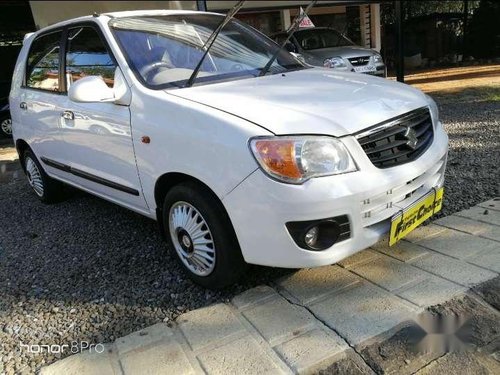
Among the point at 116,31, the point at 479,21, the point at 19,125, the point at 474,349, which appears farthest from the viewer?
the point at 479,21

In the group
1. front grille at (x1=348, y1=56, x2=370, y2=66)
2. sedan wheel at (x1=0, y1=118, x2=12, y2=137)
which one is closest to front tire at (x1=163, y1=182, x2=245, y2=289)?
front grille at (x1=348, y1=56, x2=370, y2=66)

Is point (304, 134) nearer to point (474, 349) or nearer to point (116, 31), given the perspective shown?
point (474, 349)

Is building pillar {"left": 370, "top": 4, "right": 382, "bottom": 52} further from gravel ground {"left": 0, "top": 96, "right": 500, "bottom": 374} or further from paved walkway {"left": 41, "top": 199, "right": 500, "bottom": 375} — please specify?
paved walkway {"left": 41, "top": 199, "right": 500, "bottom": 375}

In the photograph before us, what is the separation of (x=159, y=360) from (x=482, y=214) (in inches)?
104

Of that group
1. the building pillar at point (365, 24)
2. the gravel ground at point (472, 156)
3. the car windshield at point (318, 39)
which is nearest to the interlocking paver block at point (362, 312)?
the gravel ground at point (472, 156)

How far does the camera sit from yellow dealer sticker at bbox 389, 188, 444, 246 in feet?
8.93

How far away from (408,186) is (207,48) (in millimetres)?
1643

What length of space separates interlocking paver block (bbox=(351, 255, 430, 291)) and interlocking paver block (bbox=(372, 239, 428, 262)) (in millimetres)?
65

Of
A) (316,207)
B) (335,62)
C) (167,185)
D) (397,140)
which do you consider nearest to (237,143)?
(316,207)

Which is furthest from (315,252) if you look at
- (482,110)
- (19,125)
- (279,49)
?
(482,110)

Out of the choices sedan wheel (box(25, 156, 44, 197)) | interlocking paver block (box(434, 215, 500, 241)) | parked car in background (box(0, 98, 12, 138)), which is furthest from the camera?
parked car in background (box(0, 98, 12, 138))

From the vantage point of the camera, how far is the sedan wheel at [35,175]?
5.18 meters

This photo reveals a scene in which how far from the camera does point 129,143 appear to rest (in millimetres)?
3223

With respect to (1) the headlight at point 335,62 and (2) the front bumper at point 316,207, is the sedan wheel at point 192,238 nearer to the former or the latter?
(2) the front bumper at point 316,207
